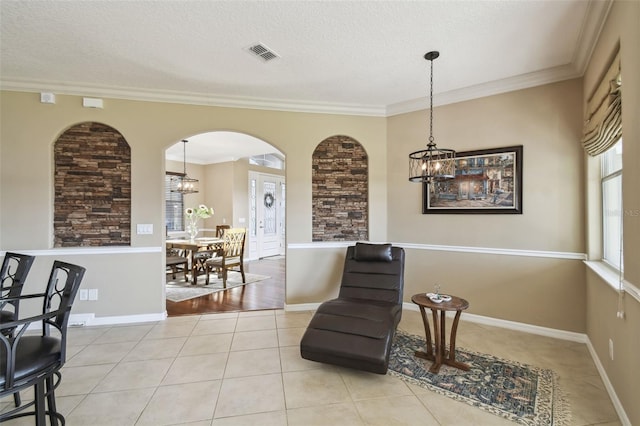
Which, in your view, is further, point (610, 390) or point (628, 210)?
point (610, 390)

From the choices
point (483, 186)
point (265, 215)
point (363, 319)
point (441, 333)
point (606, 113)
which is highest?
point (606, 113)

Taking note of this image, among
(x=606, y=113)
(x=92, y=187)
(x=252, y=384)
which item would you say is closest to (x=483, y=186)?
(x=606, y=113)

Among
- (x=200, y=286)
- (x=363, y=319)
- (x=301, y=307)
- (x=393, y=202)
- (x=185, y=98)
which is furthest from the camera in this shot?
(x=200, y=286)

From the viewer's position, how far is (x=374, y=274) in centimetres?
328

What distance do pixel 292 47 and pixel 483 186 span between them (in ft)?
8.62

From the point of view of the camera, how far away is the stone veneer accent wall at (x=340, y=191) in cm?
414

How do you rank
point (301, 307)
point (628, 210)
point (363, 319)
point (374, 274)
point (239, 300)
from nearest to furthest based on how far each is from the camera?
1. point (628, 210)
2. point (363, 319)
3. point (374, 274)
4. point (301, 307)
5. point (239, 300)

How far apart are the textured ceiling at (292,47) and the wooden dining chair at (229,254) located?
94.0 inches

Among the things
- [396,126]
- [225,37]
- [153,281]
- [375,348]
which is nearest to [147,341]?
[153,281]

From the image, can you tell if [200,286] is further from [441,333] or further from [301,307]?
[441,333]

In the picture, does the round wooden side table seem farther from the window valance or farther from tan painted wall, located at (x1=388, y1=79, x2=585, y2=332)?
the window valance

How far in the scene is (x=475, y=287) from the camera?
3.56 metres

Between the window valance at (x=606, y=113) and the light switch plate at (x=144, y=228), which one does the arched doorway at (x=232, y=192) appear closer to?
the light switch plate at (x=144, y=228)

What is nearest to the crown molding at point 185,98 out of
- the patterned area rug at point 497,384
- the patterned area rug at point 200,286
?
the patterned area rug at point 200,286
